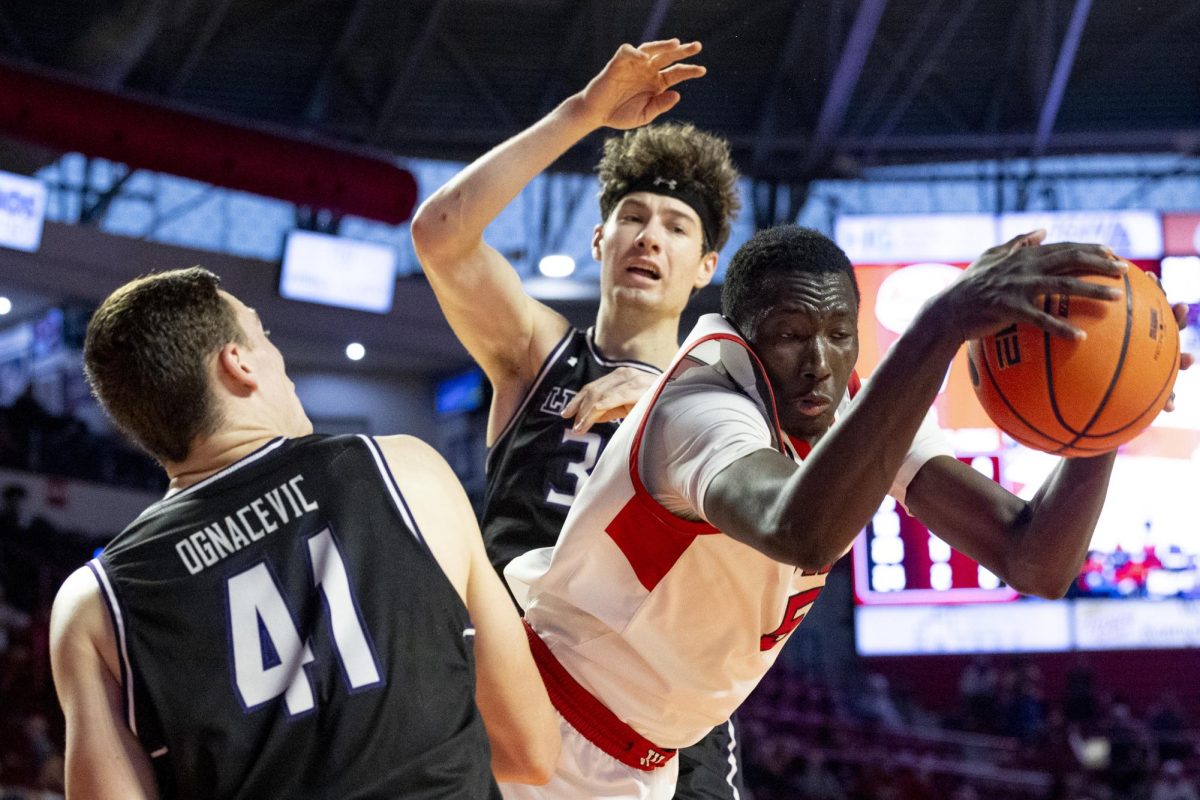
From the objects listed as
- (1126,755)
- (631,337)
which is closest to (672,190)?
(631,337)

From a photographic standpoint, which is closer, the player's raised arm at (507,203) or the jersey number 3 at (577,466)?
the player's raised arm at (507,203)

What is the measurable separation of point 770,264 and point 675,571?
26.1 inches

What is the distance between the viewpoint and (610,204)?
425cm

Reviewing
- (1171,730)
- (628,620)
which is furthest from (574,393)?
(1171,730)

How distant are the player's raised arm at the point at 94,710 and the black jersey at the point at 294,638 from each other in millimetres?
26

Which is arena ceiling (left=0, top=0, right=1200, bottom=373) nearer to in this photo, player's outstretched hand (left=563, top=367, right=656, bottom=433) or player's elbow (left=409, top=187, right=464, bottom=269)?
player's elbow (left=409, top=187, right=464, bottom=269)

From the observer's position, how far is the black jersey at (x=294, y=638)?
2.00m

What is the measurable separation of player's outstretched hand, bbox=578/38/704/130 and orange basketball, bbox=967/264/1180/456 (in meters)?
1.35

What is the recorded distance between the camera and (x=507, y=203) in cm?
352

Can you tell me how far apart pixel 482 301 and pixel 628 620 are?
134cm

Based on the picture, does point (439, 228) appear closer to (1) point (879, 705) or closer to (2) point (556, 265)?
(2) point (556, 265)

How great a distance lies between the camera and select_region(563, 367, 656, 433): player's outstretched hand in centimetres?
335

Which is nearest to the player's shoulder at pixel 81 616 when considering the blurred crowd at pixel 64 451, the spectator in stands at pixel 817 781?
the spectator in stands at pixel 817 781

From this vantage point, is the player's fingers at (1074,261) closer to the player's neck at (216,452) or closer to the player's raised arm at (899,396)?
the player's raised arm at (899,396)
